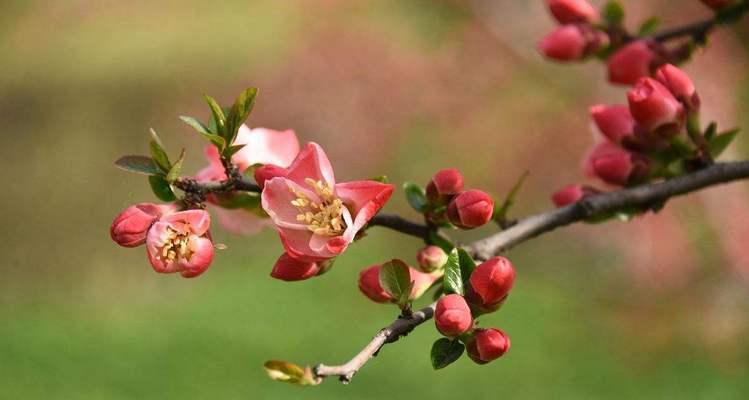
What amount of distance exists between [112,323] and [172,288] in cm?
26

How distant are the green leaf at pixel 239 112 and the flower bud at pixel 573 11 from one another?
409 millimetres

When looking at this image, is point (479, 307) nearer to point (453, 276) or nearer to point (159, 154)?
point (453, 276)

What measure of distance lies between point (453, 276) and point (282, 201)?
4.0 inches

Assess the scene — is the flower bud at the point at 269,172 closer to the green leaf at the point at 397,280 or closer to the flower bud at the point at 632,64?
the green leaf at the point at 397,280

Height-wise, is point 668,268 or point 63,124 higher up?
point 63,124

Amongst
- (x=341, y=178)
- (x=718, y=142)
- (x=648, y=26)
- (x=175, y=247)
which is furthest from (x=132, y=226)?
(x=341, y=178)

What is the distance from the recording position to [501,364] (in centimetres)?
275

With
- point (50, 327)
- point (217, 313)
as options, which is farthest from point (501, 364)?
point (50, 327)

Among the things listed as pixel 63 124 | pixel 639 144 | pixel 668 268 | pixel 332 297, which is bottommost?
pixel 668 268

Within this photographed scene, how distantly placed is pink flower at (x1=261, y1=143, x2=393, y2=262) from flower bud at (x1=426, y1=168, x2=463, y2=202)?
73mm

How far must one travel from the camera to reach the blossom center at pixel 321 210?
543mm

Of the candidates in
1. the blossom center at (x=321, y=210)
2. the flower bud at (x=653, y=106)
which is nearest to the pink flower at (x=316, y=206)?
the blossom center at (x=321, y=210)

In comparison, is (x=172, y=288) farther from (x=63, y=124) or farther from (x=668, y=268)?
(x=668, y=268)

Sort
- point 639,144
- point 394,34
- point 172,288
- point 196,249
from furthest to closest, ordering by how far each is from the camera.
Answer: point 394,34 < point 172,288 < point 639,144 < point 196,249
